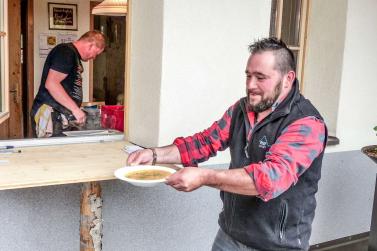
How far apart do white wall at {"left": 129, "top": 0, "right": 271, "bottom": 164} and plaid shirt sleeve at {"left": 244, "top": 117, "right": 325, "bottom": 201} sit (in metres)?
1.04

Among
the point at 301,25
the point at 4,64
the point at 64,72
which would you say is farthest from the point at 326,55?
the point at 4,64

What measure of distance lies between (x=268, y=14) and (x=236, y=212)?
1516 mm

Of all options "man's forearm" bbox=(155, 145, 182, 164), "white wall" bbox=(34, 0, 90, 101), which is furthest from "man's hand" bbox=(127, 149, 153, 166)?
"white wall" bbox=(34, 0, 90, 101)

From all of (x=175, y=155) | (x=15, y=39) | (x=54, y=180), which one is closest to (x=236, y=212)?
(x=175, y=155)

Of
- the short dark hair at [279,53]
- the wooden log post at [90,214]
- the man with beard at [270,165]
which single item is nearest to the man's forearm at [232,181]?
the man with beard at [270,165]

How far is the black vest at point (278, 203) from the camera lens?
6.06ft

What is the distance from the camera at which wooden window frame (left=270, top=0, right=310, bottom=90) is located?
3.24m

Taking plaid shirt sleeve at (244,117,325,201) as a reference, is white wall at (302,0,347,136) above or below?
above

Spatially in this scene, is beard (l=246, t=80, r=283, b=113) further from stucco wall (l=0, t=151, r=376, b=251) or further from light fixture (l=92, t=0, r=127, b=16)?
light fixture (l=92, t=0, r=127, b=16)

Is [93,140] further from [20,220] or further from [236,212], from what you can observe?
[236,212]

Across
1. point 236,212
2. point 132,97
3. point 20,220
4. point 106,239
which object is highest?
point 132,97

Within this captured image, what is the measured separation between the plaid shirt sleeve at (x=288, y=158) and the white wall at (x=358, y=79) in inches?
70.4

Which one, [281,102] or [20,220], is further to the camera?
[20,220]

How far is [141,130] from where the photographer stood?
2.83m
